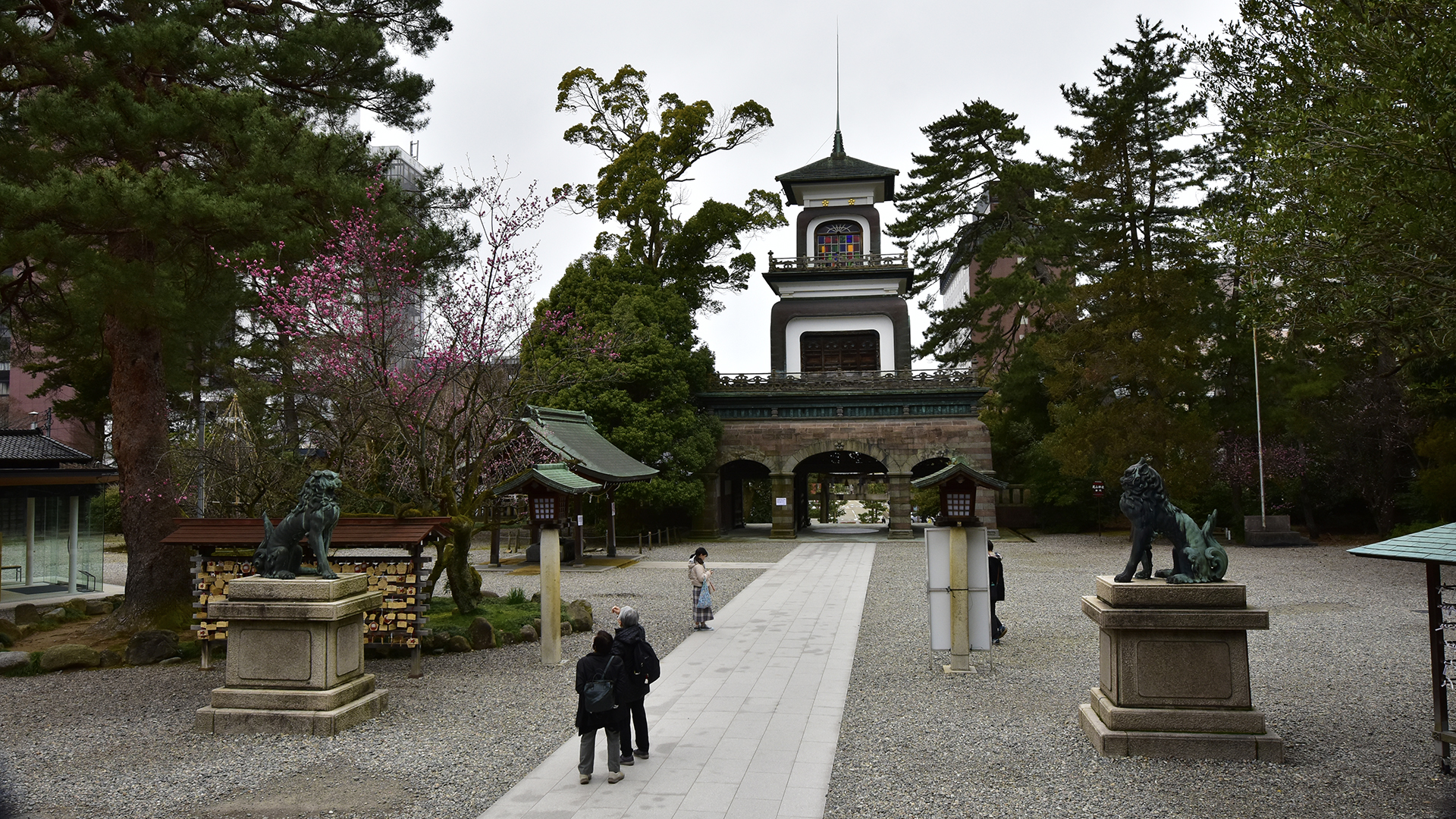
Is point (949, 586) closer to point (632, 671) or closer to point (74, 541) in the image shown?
point (632, 671)

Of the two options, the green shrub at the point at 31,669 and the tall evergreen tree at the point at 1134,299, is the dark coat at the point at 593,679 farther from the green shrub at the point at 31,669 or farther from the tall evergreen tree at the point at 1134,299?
the tall evergreen tree at the point at 1134,299

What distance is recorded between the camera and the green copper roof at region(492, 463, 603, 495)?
519 inches

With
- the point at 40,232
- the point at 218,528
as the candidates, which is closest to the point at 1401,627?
the point at 218,528

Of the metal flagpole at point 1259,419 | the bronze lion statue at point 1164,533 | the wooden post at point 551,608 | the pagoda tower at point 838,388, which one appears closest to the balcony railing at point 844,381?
the pagoda tower at point 838,388

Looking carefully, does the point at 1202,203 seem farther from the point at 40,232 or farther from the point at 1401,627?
the point at 40,232

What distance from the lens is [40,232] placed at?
964cm

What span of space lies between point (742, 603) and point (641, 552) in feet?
36.0

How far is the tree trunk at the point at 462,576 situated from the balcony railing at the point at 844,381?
19245 mm

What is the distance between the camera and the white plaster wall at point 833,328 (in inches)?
1363

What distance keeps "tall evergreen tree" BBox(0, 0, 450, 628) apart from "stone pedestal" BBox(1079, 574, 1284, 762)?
10.2m

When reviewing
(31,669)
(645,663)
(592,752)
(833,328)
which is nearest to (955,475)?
(645,663)

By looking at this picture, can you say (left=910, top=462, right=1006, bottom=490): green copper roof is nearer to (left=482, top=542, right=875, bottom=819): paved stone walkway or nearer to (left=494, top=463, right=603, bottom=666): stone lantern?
(left=482, top=542, right=875, bottom=819): paved stone walkway

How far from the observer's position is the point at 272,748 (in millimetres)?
7637

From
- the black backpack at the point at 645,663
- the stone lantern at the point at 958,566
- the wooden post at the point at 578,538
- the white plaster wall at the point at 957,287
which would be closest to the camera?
the black backpack at the point at 645,663
